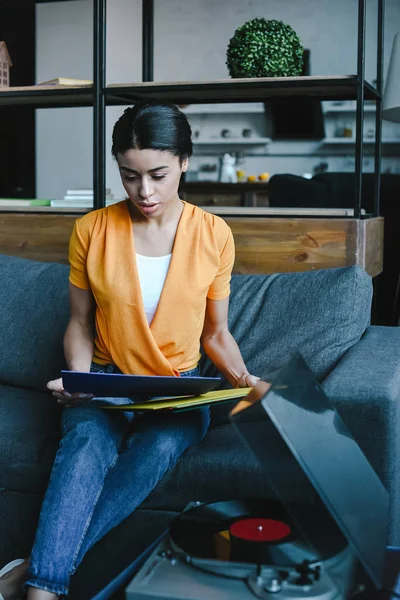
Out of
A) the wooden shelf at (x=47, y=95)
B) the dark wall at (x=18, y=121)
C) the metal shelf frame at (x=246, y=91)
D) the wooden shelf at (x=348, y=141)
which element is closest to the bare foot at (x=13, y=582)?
the metal shelf frame at (x=246, y=91)

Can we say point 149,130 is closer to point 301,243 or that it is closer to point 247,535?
point 301,243

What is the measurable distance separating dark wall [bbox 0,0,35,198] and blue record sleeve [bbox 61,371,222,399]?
511 centimetres

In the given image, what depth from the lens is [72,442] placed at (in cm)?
154

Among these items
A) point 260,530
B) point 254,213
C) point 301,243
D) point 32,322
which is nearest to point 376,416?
point 260,530

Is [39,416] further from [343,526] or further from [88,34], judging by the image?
[88,34]

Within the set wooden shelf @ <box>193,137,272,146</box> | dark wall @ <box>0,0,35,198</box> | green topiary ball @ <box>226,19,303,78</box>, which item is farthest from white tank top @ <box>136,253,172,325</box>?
wooden shelf @ <box>193,137,272,146</box>

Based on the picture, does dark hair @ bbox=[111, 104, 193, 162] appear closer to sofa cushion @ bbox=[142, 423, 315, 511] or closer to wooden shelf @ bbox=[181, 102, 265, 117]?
sofa cushion @ bbox=[142, 423, 315, 511]

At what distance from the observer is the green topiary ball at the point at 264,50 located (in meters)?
2.39

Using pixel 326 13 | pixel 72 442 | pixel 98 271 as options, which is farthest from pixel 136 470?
pixel 326 13

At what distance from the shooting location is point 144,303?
184cm

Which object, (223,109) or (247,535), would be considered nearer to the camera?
(247,535)

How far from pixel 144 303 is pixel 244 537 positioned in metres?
0.87

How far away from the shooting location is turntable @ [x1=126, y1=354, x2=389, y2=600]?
942mm

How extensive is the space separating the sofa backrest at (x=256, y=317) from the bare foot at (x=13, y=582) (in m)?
0.81
